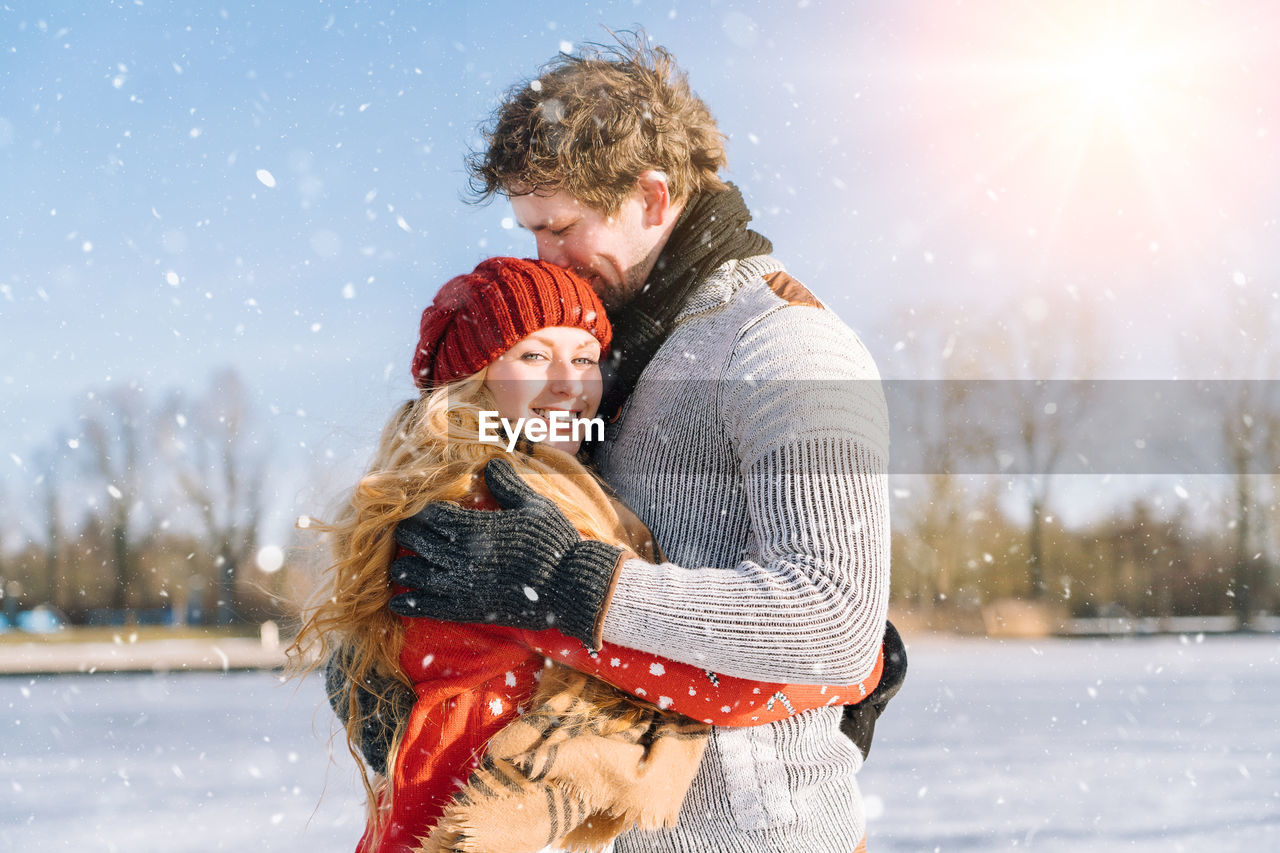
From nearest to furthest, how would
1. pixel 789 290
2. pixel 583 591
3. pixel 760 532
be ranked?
1. pixel 583 591
2. pixel 760 532
3. pixel 789 290

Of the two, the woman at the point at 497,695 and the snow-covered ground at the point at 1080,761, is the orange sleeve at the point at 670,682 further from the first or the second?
the snow-covered ground at the point at 1080,761

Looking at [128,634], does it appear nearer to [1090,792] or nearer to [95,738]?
[95,738]

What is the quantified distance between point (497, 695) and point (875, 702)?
2.53ft

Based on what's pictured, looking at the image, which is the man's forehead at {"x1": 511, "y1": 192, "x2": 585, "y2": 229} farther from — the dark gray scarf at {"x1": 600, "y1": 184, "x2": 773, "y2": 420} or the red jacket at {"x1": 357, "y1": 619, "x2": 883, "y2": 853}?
the red jacket at {"x1": 357, "y1": 619, "x2": 883, "y2": 853}

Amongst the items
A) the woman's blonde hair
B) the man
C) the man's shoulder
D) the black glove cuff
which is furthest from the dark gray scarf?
the black glove cuff

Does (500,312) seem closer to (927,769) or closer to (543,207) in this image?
(543,207)

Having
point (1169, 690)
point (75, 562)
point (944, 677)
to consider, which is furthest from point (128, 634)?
point (1169, 690)

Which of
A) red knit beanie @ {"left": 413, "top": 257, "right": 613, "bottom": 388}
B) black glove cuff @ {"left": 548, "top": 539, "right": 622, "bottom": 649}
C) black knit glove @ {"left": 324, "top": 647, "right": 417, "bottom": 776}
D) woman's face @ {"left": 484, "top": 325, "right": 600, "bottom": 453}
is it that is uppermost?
red knit beanie @ {"left": 413, "top": 257, "right": 613, "bottom": 388}

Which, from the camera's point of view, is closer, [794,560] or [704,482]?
[794,560]

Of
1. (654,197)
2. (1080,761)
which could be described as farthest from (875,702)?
(1080,761)

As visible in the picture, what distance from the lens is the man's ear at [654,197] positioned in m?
2.07

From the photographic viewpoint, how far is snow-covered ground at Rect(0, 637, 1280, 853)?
5.05 metres

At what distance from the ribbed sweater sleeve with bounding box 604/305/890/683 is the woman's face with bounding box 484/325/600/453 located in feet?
1.43

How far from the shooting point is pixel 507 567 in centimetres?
147
